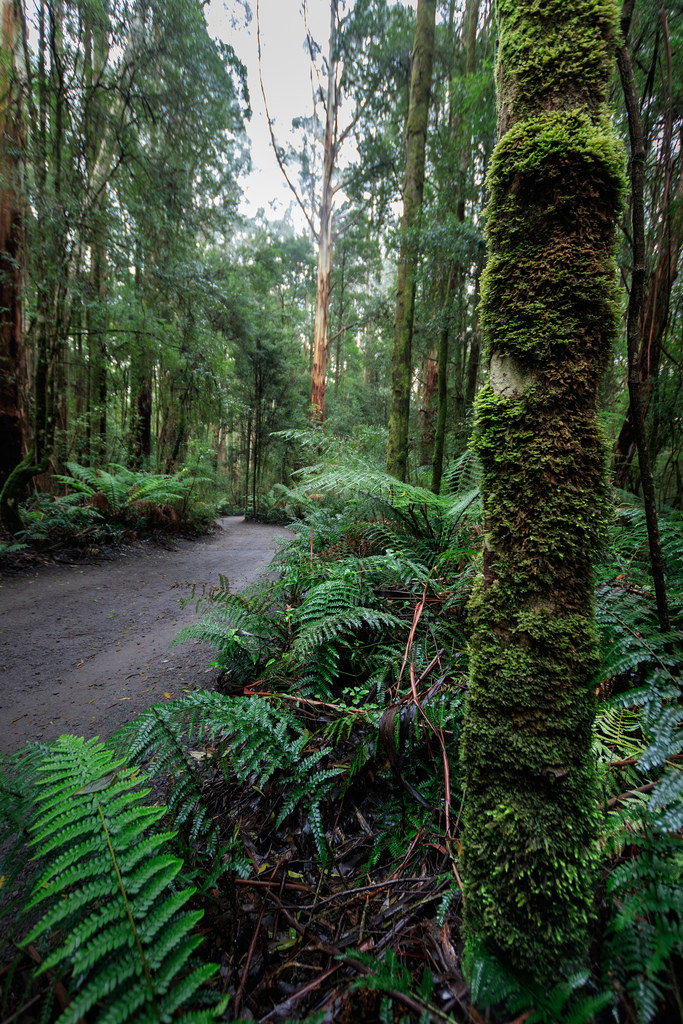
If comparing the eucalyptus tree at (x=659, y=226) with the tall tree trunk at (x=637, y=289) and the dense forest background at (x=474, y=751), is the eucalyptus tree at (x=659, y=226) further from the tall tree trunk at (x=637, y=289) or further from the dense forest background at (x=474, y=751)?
the tall tree trunk at (x=637, y=289)

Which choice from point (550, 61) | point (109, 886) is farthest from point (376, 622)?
point (550, 61)

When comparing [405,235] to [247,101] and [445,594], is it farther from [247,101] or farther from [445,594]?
[247,101]

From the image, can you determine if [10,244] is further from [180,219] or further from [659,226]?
[659,226]

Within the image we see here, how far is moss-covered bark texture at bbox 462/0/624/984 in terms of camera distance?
0.89 metres

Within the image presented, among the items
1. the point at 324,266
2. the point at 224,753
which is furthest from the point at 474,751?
the point at 324,266

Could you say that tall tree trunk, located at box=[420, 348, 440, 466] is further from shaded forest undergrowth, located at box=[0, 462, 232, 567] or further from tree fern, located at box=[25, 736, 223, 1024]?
tree fern, located at box=[25, 736, 223, 1024]

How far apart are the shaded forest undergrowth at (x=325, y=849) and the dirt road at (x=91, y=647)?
Answer: 0.70 m

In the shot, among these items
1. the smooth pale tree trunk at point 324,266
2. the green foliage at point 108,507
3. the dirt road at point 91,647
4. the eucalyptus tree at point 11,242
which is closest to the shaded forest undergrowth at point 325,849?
the dirt road at point 91,647

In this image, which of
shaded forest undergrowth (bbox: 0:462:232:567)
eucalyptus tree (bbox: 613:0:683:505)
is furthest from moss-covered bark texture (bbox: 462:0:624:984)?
shaded forest undergrowth (bbox: 0:462:232:567)

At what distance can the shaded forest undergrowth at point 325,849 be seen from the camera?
2.56 ft

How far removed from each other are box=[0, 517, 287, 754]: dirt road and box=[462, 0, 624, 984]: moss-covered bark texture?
86.3 inches

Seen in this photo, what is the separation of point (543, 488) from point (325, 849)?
4.44 ft

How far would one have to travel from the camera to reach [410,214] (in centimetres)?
698

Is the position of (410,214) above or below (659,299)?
above
